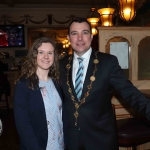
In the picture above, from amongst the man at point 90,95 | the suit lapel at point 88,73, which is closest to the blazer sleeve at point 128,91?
the man at point 90,95

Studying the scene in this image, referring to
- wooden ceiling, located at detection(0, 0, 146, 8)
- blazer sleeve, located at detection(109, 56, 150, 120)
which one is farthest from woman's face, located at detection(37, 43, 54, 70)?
wooden ceiling, located at detection(0, 0, 146, 8)

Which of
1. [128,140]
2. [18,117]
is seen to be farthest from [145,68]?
[18,117]

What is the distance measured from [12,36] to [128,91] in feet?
25.0

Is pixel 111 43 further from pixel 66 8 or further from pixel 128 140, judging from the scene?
pixel 66 8

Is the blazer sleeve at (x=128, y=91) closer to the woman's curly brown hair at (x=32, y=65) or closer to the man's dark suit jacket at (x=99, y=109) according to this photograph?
the man's dark suit jacket at (x=99, y=109)

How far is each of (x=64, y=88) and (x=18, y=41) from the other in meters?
7.30

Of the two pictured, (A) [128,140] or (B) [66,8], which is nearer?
(A) [128,140]

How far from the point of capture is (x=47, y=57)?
1.68 m

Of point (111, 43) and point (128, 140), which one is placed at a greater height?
point (111, 43)

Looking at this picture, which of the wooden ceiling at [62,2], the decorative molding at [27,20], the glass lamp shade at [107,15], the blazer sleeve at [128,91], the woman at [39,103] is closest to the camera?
the blazer sleeve at [128,91]

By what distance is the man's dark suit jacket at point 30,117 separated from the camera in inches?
61.1

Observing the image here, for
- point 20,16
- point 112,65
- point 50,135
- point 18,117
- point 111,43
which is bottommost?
→ point 50,135

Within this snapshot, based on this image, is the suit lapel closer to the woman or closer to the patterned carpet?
the woman

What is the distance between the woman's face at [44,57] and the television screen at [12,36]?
7.14m
